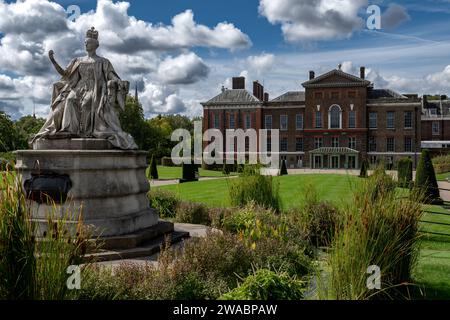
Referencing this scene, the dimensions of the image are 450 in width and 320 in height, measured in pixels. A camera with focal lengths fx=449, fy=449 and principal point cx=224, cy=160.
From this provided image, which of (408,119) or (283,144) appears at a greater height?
(408,119)

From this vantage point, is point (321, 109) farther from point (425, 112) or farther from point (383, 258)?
point (383, 258)

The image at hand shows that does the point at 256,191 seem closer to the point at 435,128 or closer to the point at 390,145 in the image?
the point at 390,145

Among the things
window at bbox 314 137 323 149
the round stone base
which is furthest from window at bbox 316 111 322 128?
the round stone base

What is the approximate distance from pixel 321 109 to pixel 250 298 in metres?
55.6

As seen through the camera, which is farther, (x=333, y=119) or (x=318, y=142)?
(x=318, y=142)

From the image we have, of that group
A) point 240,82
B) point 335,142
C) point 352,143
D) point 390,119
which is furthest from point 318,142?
point 240,82

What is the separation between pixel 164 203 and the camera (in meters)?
13.8

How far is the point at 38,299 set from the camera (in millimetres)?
3848

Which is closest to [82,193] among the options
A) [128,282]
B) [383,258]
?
[128,282]

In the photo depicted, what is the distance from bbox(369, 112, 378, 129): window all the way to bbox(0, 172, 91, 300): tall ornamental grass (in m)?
57.4

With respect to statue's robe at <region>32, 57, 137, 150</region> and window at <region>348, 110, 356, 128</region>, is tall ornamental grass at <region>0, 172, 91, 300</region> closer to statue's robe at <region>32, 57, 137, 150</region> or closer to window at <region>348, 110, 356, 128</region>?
statue's robe at <region>32, 57, 137, 150</region>

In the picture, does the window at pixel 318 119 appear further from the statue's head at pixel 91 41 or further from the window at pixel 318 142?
the statue's head at pixel 91 41

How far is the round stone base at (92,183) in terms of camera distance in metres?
7.87

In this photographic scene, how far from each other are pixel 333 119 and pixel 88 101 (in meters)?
52.3
